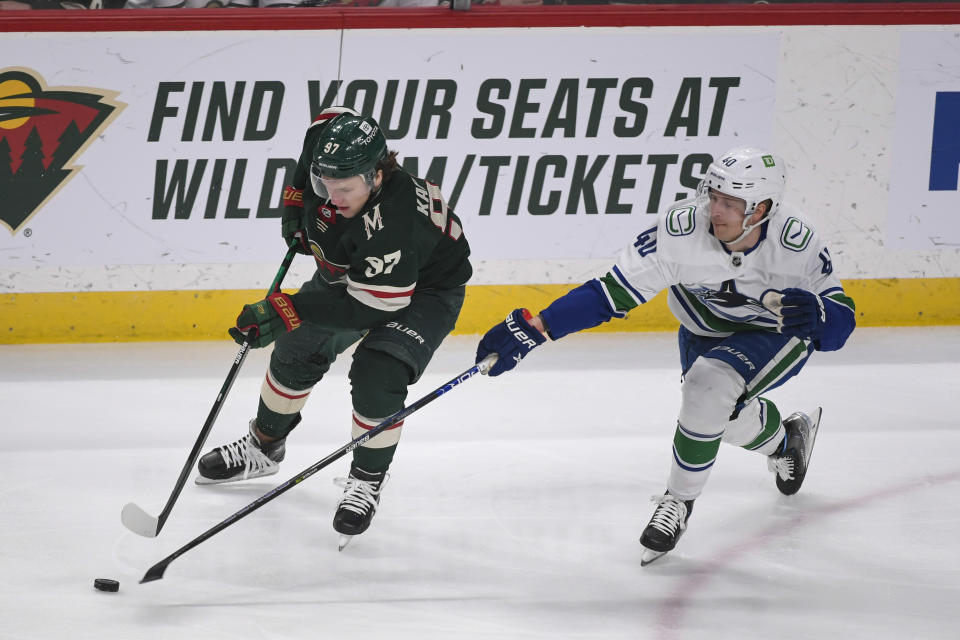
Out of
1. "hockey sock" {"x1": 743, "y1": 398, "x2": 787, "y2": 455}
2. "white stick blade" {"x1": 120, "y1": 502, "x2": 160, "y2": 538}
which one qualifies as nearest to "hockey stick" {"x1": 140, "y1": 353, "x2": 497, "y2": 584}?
"white stick blade" {"x1": 120, "y1": 502, "x2": 160, "y2": 538}

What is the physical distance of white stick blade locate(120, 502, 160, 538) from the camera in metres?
2.75

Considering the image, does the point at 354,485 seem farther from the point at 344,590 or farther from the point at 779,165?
the point at 779,165

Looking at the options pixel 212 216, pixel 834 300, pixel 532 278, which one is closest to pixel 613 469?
pixel 834 300

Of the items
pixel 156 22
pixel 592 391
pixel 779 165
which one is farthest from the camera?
pixel 156 22

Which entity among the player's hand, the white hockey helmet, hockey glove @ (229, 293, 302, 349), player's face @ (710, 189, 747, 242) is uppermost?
the white hockey helmet

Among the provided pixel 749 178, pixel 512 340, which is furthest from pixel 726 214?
pixel 512 340

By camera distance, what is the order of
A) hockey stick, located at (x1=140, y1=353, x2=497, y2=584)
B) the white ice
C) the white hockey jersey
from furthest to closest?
the white hockey jersey → hockey stick, located at (x1=140, y1=353, x2=497, y2=584) → the white ice

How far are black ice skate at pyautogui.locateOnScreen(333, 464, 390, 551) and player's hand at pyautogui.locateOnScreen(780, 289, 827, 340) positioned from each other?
1119 mm

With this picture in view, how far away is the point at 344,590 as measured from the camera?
2.59 metres

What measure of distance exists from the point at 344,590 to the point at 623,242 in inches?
109

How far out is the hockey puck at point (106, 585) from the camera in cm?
253

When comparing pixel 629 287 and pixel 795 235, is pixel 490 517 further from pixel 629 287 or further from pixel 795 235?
pixel 795 235

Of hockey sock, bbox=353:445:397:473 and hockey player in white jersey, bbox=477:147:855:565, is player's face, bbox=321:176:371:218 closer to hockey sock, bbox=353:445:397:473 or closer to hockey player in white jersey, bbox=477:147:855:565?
hockey player in white jersey, bbox=477:147:855:565

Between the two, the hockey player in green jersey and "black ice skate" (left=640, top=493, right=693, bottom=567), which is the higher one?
the hockey player in green jersey
